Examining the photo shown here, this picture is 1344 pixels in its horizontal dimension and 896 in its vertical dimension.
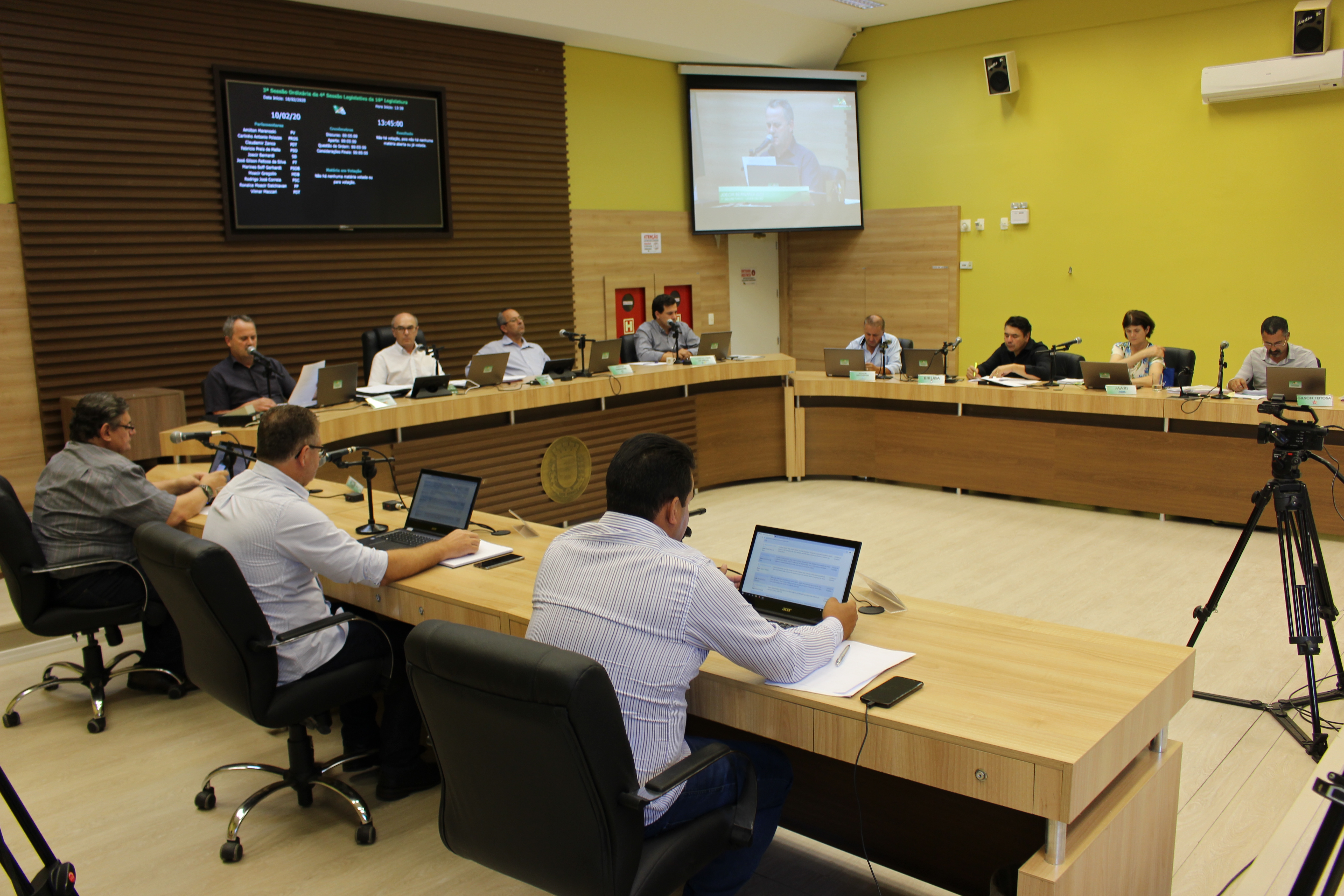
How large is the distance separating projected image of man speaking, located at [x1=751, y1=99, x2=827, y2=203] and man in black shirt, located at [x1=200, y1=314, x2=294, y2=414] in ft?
17.4

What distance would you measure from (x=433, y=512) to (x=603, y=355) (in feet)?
10.5

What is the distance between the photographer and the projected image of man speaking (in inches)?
363

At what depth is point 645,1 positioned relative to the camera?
7.73 metres

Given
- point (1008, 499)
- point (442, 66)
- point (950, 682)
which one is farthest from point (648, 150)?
point (950, 682)

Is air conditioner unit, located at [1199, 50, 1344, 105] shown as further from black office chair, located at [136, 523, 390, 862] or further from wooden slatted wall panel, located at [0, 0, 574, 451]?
black office chair, located at [136, 523, 390, 862]

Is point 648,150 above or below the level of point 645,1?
below

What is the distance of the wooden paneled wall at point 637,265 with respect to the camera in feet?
28.0

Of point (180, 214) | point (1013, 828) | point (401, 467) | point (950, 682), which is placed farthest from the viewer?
point (180, 214)

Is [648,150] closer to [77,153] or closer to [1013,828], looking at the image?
[77,153]

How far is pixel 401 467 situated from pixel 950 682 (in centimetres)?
383

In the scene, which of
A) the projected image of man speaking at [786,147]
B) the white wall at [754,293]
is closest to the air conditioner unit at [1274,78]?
the projected image of man speaking at [786,147]

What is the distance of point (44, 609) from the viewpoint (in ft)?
11.4

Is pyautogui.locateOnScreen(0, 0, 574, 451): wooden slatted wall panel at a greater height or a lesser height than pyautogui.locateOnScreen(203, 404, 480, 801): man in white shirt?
greater

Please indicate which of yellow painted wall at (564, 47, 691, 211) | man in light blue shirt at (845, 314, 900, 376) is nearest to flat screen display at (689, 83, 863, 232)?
yellow painted wall at (564, 47, 691, 211)
